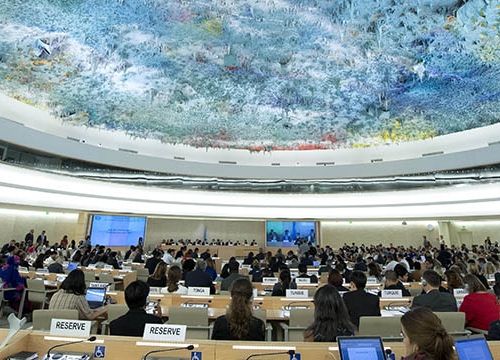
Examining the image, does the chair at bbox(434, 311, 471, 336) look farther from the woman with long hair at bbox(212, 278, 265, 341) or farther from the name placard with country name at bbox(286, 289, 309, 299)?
the woman with long hair at bbox(212, 278, 265, 341)

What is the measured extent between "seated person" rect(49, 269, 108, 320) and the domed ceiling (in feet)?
17.3

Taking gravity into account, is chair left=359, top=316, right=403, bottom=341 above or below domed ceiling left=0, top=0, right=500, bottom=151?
below

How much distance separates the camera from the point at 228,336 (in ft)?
8.92

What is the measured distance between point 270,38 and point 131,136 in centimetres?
767

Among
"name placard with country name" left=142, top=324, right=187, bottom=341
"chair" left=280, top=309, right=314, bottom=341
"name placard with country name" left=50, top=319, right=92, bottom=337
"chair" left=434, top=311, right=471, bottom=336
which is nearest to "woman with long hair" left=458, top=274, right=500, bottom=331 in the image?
"chair" left=434, top=311, right=471, bottom=336

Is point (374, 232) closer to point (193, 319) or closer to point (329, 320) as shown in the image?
point (193, 319)

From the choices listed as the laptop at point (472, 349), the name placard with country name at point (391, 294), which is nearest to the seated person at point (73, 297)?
the laptop at point (472, 349)

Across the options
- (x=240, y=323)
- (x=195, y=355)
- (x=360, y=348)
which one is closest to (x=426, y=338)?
(x=360, y=348)

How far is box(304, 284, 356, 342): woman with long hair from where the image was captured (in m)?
2.67

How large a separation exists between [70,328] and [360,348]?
2321 mm

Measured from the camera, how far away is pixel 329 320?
2715 mm

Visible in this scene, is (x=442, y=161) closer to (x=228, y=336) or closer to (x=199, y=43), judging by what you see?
(x=199, y=43)

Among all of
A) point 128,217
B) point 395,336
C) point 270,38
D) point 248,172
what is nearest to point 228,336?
point 395,336

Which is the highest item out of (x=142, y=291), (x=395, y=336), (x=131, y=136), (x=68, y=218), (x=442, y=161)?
(x=131, y=136)
